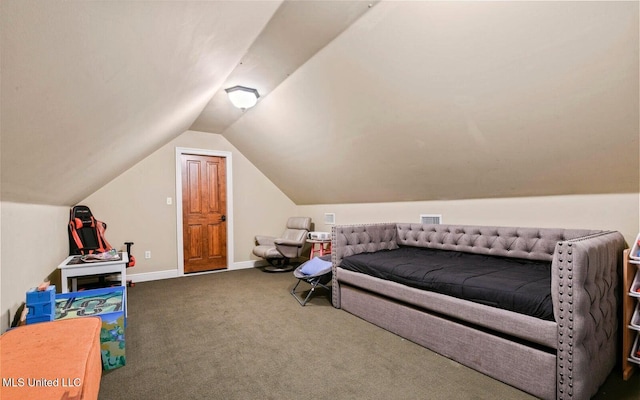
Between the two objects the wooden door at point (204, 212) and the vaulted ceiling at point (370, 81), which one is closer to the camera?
the vaulted ceiling at point (370, 81)

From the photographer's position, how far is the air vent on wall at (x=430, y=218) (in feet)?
12.6

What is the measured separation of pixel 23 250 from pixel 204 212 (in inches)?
128

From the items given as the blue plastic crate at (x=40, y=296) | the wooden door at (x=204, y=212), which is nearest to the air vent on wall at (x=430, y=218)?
the wooden door at (x=204, y=212)

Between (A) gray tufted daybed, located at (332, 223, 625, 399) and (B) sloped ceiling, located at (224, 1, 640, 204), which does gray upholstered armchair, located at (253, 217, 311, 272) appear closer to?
(A) gray tufted daybed, located at (332, 223, 625, 399)

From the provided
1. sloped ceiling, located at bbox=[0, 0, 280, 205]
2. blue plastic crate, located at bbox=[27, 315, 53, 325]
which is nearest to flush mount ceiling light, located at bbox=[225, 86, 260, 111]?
sloped ceiling, located at bbox=[0, 0, 280, 205]

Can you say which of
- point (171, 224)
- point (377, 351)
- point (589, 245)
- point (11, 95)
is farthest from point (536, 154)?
point (171, 224)

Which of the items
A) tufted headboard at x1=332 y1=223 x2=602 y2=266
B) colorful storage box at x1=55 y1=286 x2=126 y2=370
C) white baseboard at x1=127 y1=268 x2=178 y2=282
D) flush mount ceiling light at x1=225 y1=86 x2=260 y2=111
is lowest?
white baseboard at x1=127 y1=268 x2=178 y2=282

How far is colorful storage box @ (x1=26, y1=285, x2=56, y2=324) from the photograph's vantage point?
2.02 metres

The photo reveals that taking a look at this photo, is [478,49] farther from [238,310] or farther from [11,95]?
[238,310]

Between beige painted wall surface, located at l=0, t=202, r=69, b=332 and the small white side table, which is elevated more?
beige painted wall surface, located at l=0, t=202, r=69, b=332

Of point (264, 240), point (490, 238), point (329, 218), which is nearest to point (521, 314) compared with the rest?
point (490, 238)

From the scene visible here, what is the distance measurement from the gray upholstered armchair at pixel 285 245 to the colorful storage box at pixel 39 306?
10.8 feet

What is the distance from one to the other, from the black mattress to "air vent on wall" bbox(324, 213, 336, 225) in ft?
6.28

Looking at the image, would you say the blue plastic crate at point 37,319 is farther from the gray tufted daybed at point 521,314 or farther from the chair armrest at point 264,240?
the chair armrest at point 264,240
